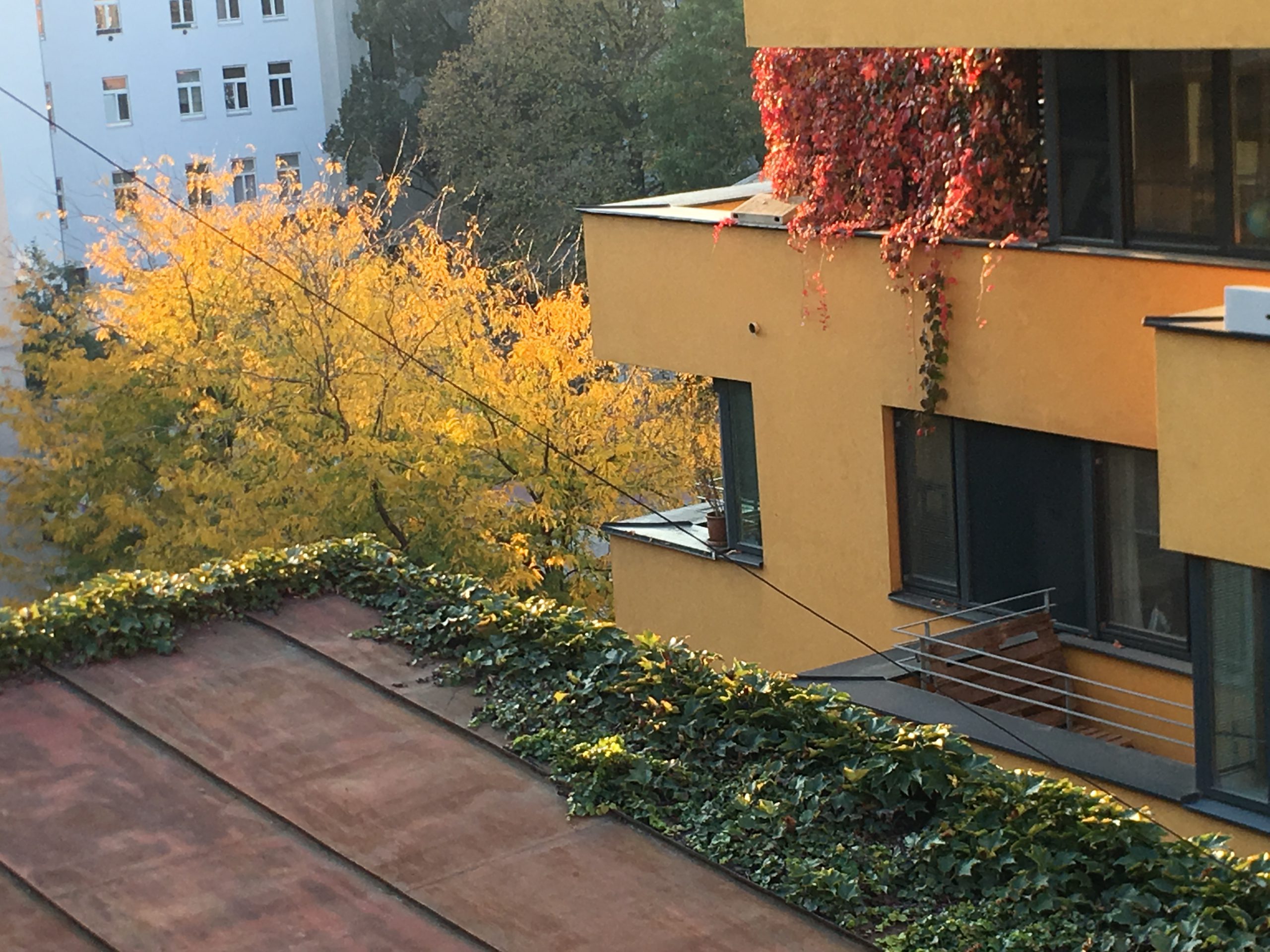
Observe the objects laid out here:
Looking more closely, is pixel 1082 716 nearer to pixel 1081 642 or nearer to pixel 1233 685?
pixel 1233 685

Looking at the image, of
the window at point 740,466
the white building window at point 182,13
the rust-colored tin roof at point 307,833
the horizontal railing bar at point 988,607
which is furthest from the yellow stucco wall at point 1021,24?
the white building window at point 182,13

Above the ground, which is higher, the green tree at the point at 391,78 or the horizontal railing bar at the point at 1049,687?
the green tree at the point at 391,78

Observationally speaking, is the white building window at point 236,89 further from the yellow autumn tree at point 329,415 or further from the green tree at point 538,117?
the yellow autumn tree at point 329,415

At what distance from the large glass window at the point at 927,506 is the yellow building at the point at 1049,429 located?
0.07 feet

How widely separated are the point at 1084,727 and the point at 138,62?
4805 centimetres

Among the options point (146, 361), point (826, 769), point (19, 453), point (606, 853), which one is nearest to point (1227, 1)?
point (826, 769)

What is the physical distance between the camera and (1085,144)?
1211 centimetres

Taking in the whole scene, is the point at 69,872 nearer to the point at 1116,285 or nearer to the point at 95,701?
the point at 95,701

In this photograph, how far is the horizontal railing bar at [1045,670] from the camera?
1138 cm

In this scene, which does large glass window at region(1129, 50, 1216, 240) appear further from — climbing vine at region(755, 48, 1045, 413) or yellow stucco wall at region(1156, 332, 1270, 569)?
yellow stucco wall at region(1156, 332, 1270, 569)

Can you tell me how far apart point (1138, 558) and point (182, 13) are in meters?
48.7

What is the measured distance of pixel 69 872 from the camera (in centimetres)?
925

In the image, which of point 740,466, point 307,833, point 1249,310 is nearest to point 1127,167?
point 1249,310

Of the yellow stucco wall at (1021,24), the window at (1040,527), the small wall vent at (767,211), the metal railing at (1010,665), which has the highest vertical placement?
the yellow stucco wall at (1021,24)
